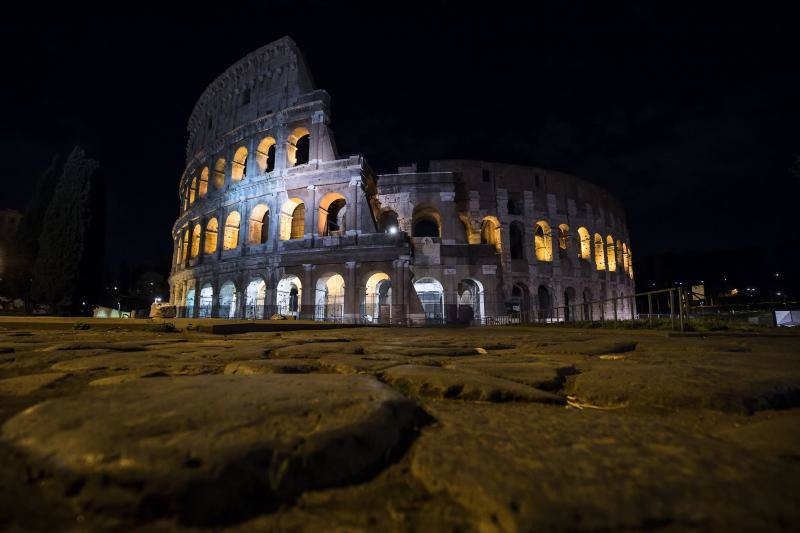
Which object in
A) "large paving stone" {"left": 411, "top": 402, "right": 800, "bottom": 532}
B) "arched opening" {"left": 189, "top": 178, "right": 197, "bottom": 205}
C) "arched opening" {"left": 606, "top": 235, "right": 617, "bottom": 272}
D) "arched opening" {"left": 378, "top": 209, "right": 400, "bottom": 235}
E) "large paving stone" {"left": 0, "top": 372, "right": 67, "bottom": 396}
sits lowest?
"large paving stone" {"left": 411, "top": 402, "right": 800, "bottom": 532}

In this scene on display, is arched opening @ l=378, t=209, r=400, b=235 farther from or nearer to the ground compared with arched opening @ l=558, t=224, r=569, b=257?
farther from the ground

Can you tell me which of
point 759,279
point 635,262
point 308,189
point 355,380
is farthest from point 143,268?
point 759,279

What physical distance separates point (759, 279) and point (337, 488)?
72.2 metres

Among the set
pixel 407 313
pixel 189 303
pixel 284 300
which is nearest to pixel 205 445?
pixel 407 313

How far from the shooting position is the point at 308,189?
19.7 meters

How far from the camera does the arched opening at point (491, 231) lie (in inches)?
965

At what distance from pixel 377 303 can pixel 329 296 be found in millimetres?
2730

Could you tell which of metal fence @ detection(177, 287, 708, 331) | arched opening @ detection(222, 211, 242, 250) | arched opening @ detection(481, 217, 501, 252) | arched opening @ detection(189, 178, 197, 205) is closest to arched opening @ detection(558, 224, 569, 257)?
metal fence @ detection(177, 287, 708, 331)

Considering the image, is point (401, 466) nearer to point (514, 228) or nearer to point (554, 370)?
point (554, 370)

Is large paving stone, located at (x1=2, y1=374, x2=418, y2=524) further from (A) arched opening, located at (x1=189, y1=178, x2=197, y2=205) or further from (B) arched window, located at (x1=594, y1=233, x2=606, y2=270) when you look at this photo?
(B) arched window, located at (x1=594, y1=233, x2=606, y2=270)

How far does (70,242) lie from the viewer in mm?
23125

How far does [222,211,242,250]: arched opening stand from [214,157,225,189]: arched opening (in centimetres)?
312

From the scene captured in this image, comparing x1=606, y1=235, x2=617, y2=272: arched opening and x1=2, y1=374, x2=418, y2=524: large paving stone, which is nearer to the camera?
x1=2, y1=374, x2=418, y2=524: large paving stone

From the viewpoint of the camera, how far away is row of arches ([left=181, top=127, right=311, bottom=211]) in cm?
2130
